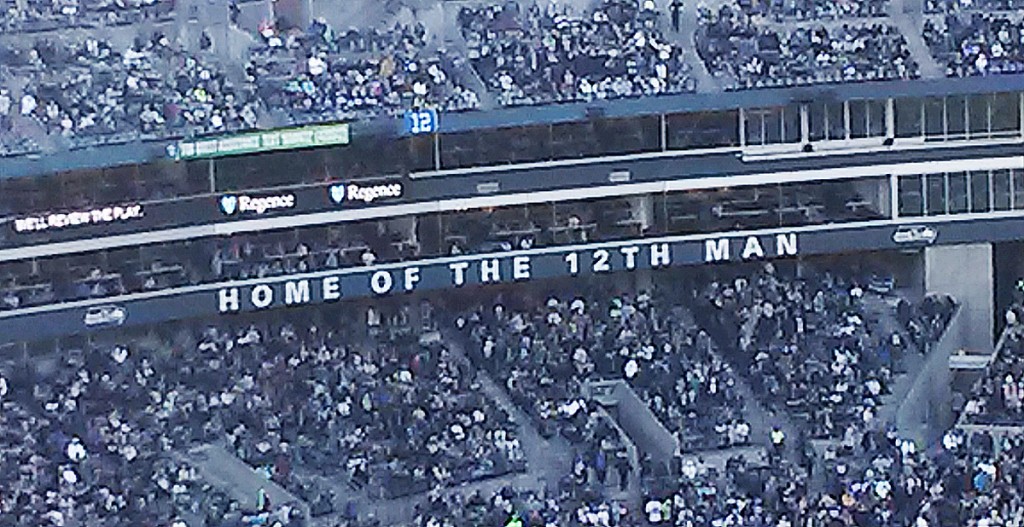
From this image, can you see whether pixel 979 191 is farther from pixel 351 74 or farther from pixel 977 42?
pixel 351 74

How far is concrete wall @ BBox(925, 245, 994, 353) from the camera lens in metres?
33.2

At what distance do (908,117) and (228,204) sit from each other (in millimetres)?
8223

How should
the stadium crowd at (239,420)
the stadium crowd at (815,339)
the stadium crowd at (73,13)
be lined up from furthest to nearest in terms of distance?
the stadium crowd at (73,13)
the stadium crowd at (815,339)
the stadium crowd at (239,420)

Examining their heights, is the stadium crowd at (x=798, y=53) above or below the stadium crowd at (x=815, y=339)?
above

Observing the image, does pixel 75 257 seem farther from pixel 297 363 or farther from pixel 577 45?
pixel 577 45

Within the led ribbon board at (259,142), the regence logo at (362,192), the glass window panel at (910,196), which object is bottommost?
the glass window panel at (910,196)

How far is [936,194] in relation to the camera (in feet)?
108

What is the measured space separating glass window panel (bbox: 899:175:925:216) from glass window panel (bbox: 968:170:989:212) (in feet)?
1.97

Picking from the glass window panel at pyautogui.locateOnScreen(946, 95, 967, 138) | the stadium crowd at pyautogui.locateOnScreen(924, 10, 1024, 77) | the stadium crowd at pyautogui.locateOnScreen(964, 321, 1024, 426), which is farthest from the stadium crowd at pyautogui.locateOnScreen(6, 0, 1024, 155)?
the stadium crowd at pyautogui.locateOnScreen(964, 321, 1024, 426)

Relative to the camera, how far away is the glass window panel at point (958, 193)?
107 ft

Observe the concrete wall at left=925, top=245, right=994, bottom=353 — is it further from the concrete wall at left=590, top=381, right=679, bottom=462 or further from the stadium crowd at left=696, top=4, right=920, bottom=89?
the concrete wall at left=590, top=381, right=679, bottom=462

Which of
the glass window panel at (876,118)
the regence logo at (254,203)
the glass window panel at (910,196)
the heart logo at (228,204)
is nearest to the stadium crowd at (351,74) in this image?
the regence logo at (254,203)

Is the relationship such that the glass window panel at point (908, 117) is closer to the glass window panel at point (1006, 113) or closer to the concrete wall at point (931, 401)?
the glass window panel at point (1006, 113)

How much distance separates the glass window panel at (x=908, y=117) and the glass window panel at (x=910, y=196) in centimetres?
54
